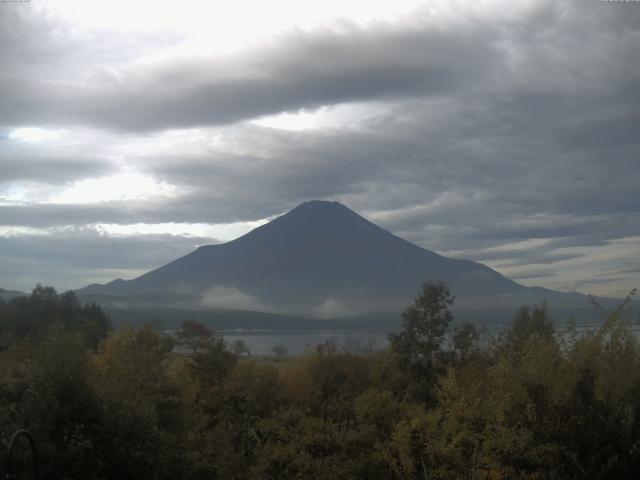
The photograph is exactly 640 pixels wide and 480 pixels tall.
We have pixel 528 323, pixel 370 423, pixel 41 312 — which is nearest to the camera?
pixel 370 423

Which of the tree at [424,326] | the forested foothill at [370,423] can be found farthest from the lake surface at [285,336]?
the forested foothill at [370,423]

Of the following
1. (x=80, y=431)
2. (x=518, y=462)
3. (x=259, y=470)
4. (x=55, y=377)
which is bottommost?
(x=259, y=470)


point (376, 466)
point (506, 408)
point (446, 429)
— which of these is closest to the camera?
point (506, 408)

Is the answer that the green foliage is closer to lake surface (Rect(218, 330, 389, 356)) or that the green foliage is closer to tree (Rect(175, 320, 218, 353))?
tree (Rect(175, 320, 218, 353))

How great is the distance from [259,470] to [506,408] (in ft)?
26.4

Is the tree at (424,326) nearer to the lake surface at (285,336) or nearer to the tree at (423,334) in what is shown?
the tree at (423,334)

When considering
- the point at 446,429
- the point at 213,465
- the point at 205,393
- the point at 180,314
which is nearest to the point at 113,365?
the point at 213,465

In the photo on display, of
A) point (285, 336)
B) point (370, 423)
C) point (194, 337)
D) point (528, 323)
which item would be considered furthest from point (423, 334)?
point (285, 336)

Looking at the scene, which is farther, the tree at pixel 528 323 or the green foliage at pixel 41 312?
the green foliage at pixel 41 312

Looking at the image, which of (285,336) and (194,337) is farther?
(285,336)

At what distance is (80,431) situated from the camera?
1447 centimetres

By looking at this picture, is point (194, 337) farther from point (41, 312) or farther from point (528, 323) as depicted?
point (41, 312)

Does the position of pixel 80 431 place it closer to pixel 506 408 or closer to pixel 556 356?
pixel 506 408

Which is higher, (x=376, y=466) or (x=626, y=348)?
(x=626, y=348)
